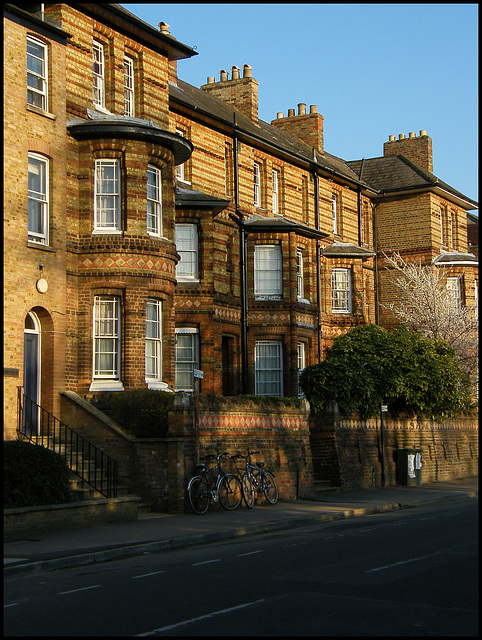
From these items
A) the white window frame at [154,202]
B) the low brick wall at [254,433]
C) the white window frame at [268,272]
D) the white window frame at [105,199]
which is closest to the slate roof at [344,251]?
the white window frame at [268,272]

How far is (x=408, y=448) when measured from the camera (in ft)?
98.3

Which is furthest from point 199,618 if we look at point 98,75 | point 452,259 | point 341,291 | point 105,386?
point 452,259

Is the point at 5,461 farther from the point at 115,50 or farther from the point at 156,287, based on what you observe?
the point at 115,50

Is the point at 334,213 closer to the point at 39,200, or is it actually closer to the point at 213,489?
the point at 39,200

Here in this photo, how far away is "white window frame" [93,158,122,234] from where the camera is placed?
23141 mm

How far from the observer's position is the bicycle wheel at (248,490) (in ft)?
→ 70.4

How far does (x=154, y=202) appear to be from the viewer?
79.4 feet

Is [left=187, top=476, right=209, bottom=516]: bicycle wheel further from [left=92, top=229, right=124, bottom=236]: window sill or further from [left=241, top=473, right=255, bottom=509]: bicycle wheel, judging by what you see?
[left=92, top=229, right=124, bottom=236]: window sill

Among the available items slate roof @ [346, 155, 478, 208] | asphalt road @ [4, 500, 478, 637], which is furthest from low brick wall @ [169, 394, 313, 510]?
slate roof @ [346, 155, 478, 208]

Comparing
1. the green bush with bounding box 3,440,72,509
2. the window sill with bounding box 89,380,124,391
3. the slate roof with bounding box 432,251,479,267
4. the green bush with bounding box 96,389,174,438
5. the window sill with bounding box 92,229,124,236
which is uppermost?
the slate roof with bounding box 432,251,479,267

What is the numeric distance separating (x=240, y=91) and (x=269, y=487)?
22432 mm

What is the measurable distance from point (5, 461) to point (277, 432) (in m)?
9.20

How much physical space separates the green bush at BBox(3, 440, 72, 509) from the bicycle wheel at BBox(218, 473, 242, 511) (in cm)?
438

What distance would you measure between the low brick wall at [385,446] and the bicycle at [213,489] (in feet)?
19.0
